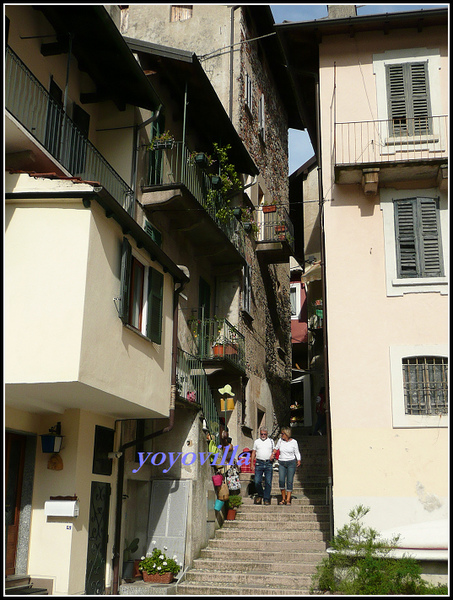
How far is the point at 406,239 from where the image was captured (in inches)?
520

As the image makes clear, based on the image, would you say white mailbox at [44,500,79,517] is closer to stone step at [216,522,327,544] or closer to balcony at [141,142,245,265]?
stone step at [216,522,327,544]

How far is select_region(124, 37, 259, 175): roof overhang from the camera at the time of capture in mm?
15180

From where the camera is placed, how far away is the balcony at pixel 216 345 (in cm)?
1673

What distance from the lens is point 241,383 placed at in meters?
18.6

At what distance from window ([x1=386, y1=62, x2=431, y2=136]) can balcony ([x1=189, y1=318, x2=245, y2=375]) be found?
6539 millimetres

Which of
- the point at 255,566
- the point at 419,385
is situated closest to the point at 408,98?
the point at 419,385

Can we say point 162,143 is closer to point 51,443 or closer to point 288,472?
point 51,443

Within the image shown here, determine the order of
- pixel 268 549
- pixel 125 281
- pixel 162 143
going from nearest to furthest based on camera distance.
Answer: pixel 125 281 → pixel 268 549 → pixel 162 143

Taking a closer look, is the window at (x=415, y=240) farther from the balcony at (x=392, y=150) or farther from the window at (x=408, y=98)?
the window at (x=408, y=98)

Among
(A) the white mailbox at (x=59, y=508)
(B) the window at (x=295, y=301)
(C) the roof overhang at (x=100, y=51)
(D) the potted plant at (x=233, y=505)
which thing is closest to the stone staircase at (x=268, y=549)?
(D) the potted plant at (x=233, y=505)

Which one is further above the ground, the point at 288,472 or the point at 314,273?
the point at 314,273

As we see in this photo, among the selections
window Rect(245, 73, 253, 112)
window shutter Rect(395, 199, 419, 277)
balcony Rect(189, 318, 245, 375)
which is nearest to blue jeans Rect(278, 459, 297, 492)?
balcony Rect(189, 318, 245, 375)

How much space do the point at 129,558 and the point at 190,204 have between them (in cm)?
760

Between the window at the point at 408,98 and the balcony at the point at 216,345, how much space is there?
654 cm
